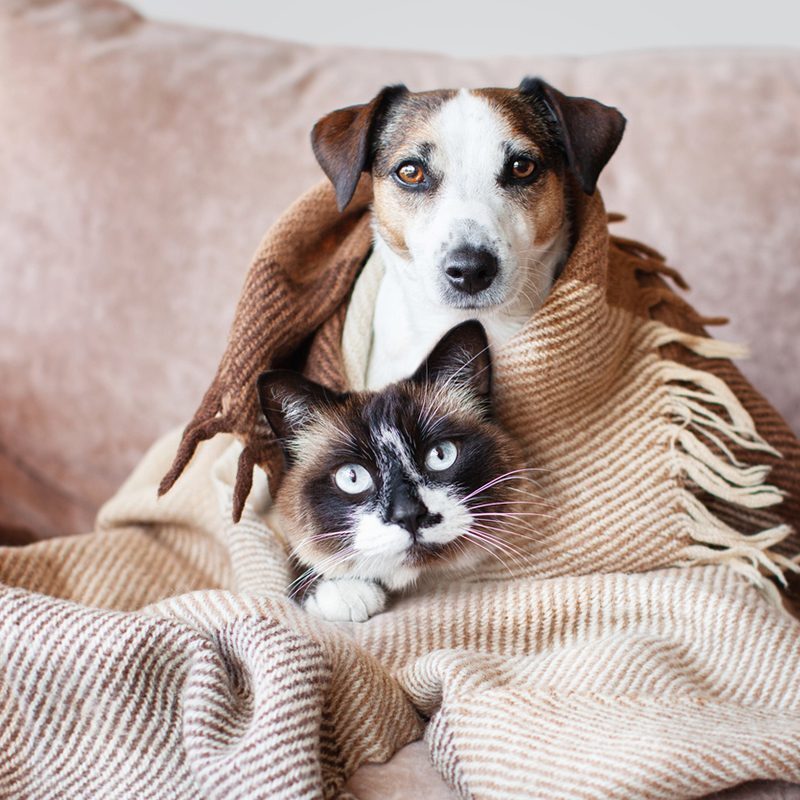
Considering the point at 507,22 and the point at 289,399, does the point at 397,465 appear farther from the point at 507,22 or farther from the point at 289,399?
the point at 507,22

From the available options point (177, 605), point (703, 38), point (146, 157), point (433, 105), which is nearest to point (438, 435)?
point (177, 605)

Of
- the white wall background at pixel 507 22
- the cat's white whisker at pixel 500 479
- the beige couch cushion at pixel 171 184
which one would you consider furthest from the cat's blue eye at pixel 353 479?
the white wall background at pixel 507 22

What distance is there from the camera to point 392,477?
973 millimetres

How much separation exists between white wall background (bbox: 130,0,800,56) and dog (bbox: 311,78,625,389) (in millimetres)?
890

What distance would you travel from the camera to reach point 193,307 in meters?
1.59

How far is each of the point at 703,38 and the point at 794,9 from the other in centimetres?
18

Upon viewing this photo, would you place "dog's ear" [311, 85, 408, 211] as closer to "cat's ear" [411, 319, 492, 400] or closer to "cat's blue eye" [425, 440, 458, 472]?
"cat's ear" [411, 319, 492, 400]

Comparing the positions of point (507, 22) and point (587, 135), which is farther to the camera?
point (507, 22)

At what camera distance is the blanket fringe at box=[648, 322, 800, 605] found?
1094 mm

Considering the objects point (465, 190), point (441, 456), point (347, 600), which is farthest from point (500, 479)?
point (465, 190)

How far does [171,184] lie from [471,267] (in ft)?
2.47

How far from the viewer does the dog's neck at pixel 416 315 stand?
3.74 ft

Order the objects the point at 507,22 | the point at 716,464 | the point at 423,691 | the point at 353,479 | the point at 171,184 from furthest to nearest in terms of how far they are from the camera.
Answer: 1. the point at 507,22
2. the point at 171,184
3. the point at 716,464
4. the point at 353,479
5. the point at 423,691

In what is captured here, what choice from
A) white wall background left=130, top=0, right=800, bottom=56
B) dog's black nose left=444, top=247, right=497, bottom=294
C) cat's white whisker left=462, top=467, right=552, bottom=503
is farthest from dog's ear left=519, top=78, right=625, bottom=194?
white wall background left=130, top=0, right=800, bottom=56
